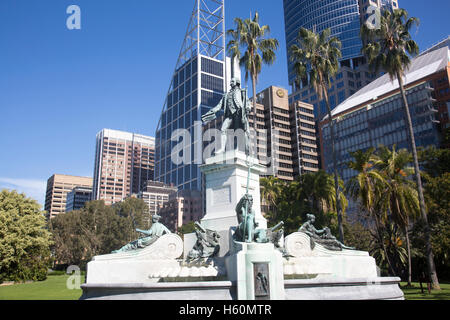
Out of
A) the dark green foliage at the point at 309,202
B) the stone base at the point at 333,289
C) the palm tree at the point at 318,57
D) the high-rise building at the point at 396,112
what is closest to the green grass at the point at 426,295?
the stone base at the point at 333,289

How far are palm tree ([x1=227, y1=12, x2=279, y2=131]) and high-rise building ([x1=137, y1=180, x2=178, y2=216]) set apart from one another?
445 feet

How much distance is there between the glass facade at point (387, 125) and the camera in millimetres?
86688

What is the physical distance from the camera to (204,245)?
528 inches

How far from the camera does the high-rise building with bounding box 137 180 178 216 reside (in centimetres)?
16738

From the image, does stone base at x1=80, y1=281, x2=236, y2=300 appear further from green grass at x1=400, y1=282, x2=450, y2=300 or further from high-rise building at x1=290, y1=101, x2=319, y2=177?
high-rise building at x1=290, y1=101, x2=319, y2=177

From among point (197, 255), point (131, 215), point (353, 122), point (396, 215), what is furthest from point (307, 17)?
point (197, 255)

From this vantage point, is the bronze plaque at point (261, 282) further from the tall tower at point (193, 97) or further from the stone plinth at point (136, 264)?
the tall tower at point (193, 97)

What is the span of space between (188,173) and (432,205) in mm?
152178

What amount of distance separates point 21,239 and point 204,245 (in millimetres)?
33676

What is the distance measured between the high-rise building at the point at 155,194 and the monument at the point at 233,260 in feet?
495

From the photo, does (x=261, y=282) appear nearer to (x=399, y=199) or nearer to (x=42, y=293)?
(x=42, y=293)
